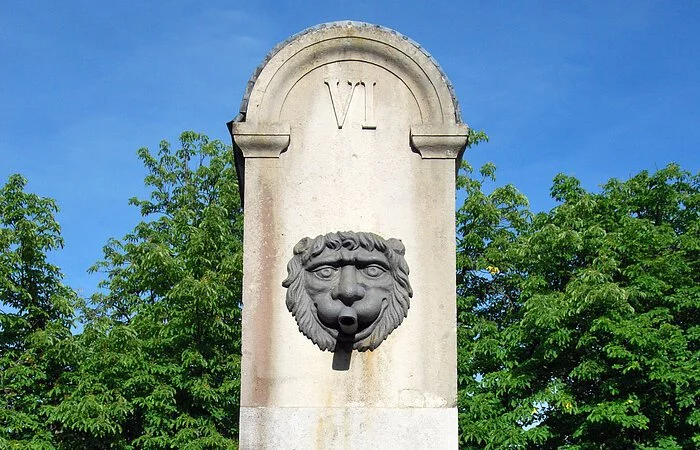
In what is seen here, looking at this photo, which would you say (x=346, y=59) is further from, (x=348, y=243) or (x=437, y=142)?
(x=348, y=243)

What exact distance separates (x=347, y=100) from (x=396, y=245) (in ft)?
3.35

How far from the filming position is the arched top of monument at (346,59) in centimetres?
529

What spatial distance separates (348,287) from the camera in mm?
4887

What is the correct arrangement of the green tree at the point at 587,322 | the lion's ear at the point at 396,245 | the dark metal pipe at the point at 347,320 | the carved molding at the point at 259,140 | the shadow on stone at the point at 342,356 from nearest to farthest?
1. the dark metal pipe at the point at 347,320
2. the shadow on stone at the point at 342,356
3. the lion's ear at the point at 396,245
4. the carved molding at the point at 259,140
5. the green tree at the point at 587,322

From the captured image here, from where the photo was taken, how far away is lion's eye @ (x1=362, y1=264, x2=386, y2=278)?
16.4 ft

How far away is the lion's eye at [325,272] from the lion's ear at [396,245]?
382 mm

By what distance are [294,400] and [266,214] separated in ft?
3.77

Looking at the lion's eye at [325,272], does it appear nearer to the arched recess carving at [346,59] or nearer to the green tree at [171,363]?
the arched recess carving at [346,59]

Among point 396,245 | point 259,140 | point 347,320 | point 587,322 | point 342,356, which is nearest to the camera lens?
point 347,320

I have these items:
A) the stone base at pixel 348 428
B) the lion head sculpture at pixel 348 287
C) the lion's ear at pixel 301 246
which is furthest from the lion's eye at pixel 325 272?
the stone base at pixel 348 428

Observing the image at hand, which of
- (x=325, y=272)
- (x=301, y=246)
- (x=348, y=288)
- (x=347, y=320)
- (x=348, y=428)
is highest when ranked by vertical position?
(x=301, y=246)

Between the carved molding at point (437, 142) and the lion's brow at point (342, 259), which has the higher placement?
the carved molding at point (437, 142)

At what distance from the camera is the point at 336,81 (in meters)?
5.37

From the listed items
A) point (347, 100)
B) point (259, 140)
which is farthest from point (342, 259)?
point (347, 100)
